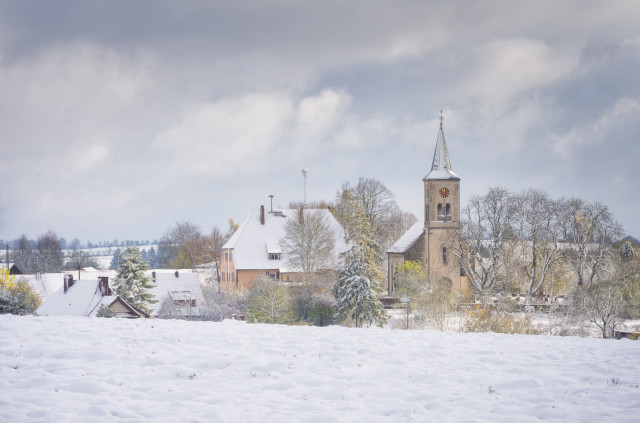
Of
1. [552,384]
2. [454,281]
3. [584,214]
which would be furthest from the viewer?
[454,281]

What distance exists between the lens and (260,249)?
54.8 metres

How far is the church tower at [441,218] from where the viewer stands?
52.2m

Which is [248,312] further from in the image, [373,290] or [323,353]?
[323,353]

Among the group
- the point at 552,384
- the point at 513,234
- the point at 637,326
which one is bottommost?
the point at 637,326

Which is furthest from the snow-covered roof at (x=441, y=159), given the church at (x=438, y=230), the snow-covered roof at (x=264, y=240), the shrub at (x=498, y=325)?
the shrub at (x=498, y=325)

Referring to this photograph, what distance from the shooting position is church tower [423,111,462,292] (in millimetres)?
52219

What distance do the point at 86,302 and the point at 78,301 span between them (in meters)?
0.70

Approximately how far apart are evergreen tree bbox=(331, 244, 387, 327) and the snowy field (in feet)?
71.5

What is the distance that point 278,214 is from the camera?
192 feet

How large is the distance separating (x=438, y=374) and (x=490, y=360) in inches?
64.5

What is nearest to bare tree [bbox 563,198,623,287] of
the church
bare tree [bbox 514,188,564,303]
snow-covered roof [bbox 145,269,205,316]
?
bare tree [bbox 514,188,564,303]

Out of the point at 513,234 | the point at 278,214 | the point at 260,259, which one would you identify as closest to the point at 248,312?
the point at 260,259

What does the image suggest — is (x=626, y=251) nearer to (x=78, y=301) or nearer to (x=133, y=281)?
(x=133, y=281)

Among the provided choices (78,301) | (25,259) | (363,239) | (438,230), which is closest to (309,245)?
(363,239)
